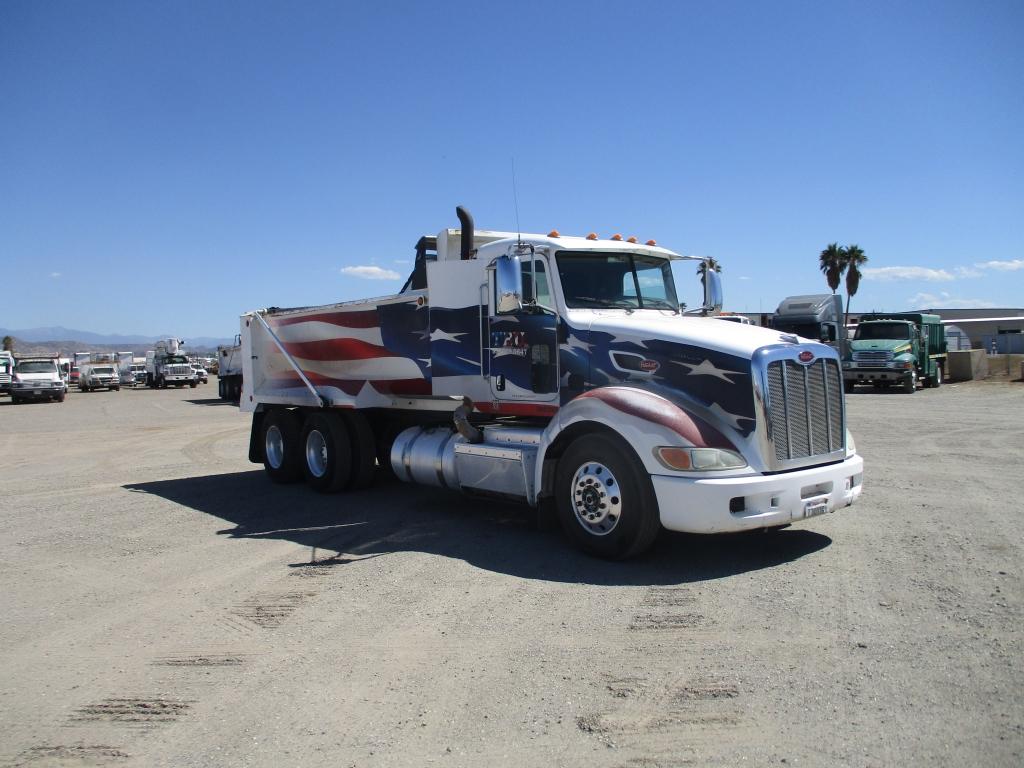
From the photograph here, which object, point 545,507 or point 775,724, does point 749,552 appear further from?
point 775,724

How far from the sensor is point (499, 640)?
4.90 metres

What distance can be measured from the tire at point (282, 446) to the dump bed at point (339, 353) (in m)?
0.29

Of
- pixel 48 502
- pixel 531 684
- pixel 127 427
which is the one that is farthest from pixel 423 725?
pixel 127 427

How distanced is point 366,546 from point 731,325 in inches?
155

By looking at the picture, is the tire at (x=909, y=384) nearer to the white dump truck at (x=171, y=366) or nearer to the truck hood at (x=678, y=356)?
the truck hood at (x=678, y=356)

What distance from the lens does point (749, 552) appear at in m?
6.87

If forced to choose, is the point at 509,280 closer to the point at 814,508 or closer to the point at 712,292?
the point at 712,292

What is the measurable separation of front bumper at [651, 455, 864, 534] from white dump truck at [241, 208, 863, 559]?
13mm

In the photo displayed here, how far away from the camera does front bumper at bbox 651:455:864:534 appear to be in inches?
235

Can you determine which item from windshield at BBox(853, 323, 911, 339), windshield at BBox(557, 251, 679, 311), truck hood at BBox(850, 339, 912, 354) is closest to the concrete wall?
windshield at BBox(853, 323, 911, 339)

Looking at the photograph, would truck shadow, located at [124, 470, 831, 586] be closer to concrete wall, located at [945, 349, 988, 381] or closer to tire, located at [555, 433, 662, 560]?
tire, located at [555, 433, 662, 560]

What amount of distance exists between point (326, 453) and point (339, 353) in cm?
133

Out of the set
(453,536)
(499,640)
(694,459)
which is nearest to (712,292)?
(694,459)

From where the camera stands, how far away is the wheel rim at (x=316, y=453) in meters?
10.7
